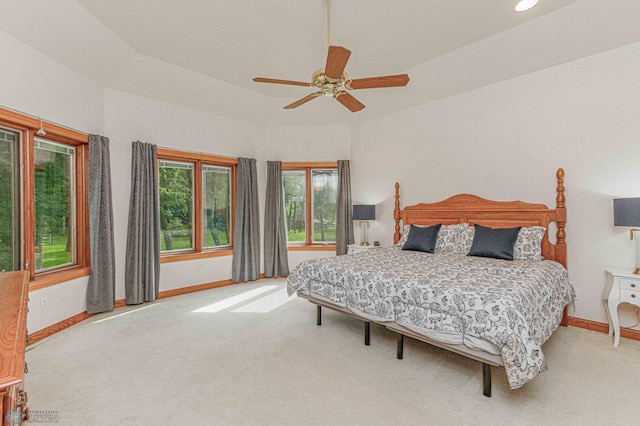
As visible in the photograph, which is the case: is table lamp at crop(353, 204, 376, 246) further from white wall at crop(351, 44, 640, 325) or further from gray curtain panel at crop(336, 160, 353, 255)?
white wall at crop(351, 44, 640, 325)

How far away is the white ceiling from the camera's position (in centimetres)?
296

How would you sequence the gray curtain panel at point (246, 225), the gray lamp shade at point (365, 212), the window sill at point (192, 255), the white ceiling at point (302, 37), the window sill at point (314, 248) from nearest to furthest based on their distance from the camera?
A: 1. the white ceiling at point (302, 37)
2. the window sill at point (192, 255)
3. the gray lamp shade at point (365, 212)
4. the gray curtain panel at point (246, 225)
5. the window sill at point (314, 248)

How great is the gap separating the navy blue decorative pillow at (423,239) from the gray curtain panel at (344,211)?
155 cm

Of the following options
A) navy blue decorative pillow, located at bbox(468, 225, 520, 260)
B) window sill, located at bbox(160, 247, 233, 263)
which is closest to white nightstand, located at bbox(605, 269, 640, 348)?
navy blue decorative pillow, located at bbox(468, 225, 520, 260)

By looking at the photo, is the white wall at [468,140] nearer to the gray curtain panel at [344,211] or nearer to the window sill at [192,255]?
the window sill at [192,255]

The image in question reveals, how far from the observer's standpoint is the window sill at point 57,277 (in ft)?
10.6

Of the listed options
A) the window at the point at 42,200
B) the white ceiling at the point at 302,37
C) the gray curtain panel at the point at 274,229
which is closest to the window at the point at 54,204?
the window at the point at 42,200

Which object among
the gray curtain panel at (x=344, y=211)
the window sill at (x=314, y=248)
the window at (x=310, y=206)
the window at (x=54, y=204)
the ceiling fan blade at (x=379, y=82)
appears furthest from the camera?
the window at (x=310, y=206)

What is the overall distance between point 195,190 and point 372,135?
3238 mm

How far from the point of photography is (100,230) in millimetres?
3980

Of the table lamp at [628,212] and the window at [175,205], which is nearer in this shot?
the table lamp at [628,212]

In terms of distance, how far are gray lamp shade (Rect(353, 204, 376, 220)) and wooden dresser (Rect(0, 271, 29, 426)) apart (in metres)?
4.33

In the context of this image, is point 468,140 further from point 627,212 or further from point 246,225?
point 246,225

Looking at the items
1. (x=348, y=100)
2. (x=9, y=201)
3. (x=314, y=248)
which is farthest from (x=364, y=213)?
(x=9, y=201)
